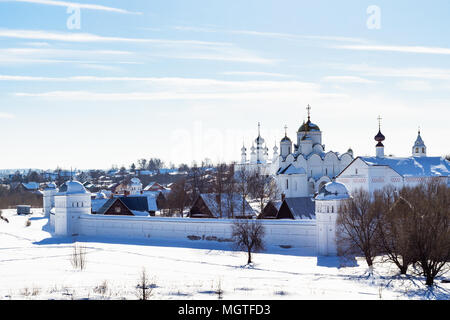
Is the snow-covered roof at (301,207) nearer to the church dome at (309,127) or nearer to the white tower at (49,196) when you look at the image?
the church dome at (309,127)

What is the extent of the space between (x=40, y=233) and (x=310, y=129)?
102 ft

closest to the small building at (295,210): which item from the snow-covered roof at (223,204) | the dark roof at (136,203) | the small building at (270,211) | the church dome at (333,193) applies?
the small building at (270,211)

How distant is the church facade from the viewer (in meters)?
53.7

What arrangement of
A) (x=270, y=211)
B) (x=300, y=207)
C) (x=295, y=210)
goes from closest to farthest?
1. (x=295, y=210)
2. (x=300, y=207)
3. (x=270, y=211)

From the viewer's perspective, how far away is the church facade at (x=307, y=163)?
5372cm

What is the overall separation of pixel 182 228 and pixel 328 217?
8.60 metres

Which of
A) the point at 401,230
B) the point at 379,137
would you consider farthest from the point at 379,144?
the point at 401,230

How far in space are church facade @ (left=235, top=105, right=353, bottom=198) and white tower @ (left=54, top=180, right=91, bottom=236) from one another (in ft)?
75.8

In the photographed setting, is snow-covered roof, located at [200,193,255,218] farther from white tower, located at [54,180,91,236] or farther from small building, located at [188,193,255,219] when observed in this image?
white tower, located at [54,180,91,236]

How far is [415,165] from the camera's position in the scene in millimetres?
41312

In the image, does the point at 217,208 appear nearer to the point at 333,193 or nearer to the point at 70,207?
the point at 70,207

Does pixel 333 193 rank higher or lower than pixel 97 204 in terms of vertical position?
higher

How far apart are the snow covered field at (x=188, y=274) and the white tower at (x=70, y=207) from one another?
3.83m
